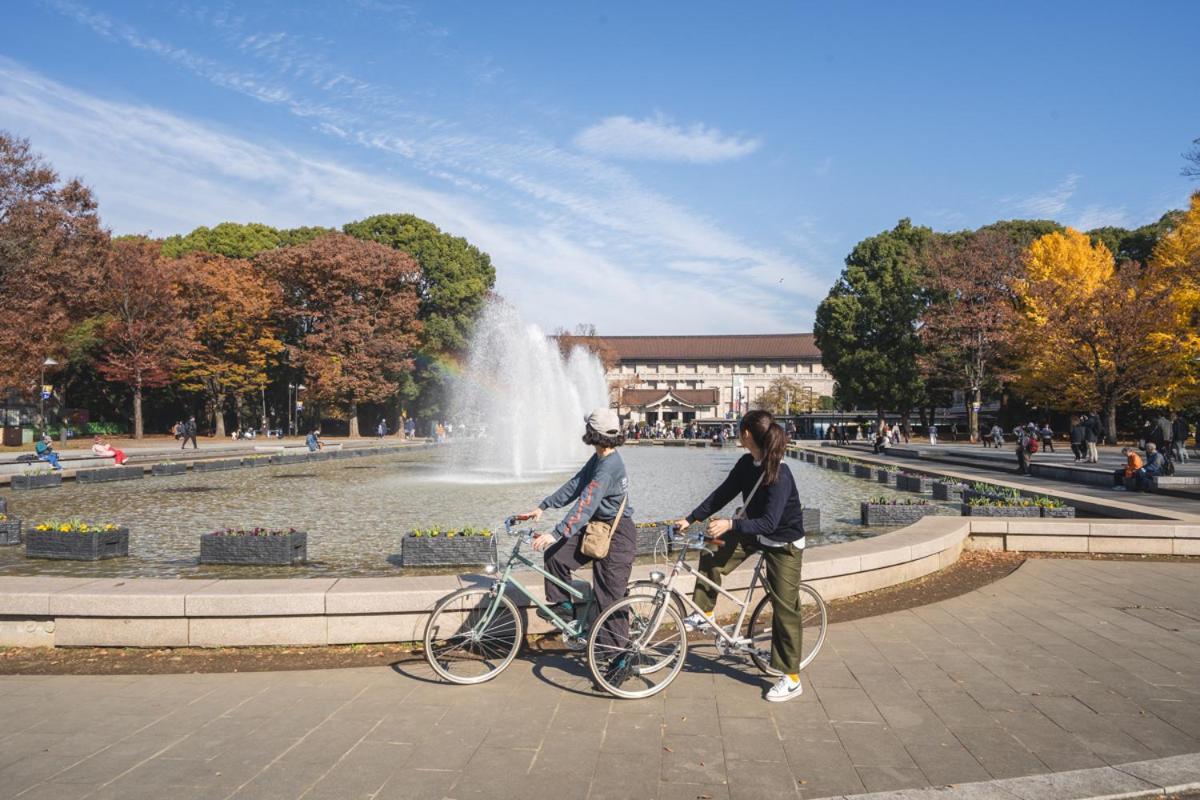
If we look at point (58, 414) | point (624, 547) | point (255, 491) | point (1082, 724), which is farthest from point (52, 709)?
point (58, 414)

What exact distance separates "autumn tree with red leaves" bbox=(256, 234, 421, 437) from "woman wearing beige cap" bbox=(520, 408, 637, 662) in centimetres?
5360

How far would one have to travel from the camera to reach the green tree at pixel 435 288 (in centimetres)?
6519

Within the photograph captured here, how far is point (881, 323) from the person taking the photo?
60781mm

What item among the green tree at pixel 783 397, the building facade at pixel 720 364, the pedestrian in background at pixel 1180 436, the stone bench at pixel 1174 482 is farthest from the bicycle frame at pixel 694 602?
the building facade at pixel 720 364

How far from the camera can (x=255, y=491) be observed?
65.6 feet

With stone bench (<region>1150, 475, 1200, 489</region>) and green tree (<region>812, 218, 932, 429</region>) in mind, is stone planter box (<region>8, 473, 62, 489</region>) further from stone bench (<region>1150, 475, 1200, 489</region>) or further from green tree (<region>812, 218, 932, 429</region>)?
green tree (<region>812, 218, 932, 429</region>)

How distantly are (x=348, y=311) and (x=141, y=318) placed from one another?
13.1 m

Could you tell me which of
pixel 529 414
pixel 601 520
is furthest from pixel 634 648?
pixel 529 414

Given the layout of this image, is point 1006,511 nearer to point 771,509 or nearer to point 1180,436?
point 771,509

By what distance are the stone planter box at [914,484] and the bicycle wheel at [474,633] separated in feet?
47.5

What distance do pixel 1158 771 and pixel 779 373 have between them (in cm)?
13980

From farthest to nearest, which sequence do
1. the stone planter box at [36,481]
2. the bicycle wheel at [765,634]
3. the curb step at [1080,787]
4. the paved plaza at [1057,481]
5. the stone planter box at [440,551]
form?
the stone planter box at [36,481], the paved plaza at [1057,481], the stone planter box at [440,551], the bicycle wheel at [765,634], the curb step at [1080,787]

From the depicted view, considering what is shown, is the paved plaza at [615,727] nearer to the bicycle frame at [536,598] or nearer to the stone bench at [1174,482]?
the bicycle frame at [536,598]

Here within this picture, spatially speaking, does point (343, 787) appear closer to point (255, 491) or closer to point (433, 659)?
point (433, 659)
